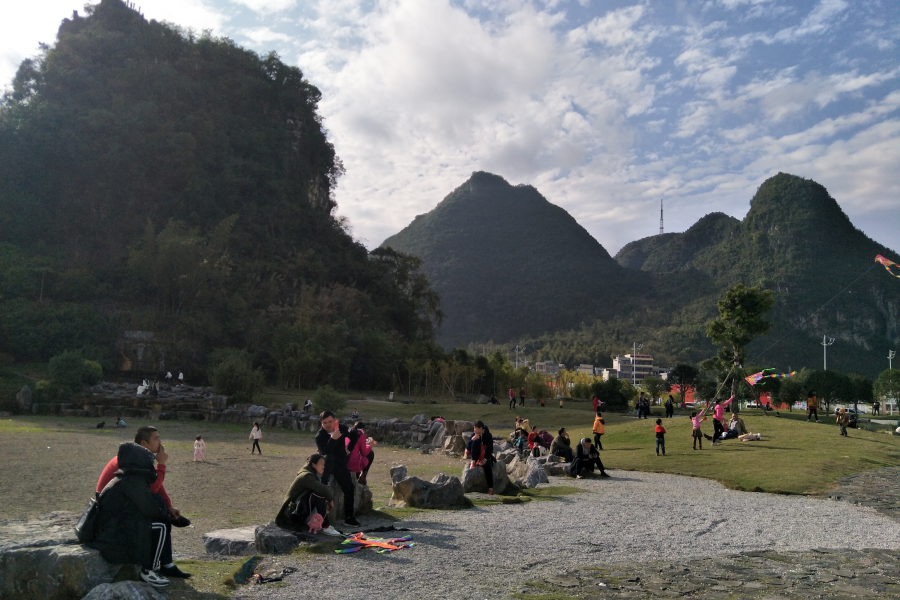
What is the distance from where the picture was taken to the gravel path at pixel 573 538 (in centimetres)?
618

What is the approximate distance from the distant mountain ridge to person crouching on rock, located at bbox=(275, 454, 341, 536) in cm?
7861

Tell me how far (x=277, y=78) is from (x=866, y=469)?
255 ft

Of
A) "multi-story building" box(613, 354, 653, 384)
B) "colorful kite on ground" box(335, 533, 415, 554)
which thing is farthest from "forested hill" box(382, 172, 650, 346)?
"colorful kite on ground" box(335, 533, 415, 554)

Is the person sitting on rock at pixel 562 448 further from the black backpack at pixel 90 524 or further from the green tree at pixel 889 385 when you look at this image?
the green tree at pixel 889 385

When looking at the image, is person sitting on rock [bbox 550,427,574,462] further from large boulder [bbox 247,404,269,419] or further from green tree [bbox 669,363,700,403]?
green tree [bbox 669,363,700,403]

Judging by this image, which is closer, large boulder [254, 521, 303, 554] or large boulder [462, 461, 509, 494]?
large boulder [254, 521, 303, 554]

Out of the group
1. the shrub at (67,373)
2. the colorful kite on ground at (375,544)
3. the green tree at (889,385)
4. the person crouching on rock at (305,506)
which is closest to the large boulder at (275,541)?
the person crouching on rock at (305,506)

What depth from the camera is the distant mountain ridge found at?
8906cm

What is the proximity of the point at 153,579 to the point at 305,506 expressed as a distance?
260cm

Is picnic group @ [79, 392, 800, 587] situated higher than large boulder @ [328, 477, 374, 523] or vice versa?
picnic group @ [79, 392, 800, 587]

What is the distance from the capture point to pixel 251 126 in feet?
241

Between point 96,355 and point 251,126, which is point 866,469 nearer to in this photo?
point 96,355

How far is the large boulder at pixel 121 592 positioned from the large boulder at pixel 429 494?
6.36 metres

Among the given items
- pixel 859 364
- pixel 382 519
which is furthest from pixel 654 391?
pixel 382 519
